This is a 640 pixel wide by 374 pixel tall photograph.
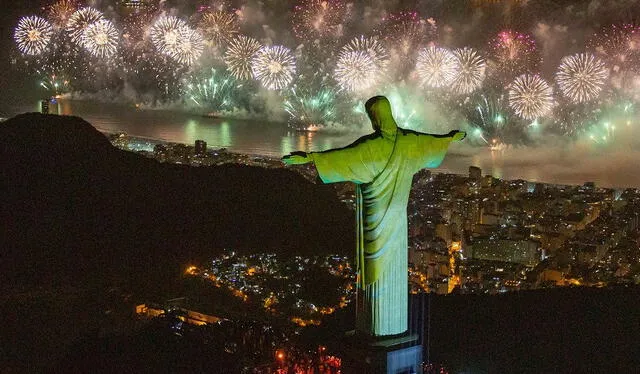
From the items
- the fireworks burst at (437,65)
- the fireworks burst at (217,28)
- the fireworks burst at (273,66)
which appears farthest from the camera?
the fireworks burst at (217,28)

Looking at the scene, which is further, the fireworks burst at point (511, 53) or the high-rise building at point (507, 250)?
the fireworks burst at point (511, 53)

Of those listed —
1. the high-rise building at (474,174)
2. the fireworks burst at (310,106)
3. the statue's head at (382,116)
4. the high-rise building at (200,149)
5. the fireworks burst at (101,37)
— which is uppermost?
the fireworks burst at (101,37)

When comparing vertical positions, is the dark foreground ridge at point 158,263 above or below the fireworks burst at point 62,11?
below

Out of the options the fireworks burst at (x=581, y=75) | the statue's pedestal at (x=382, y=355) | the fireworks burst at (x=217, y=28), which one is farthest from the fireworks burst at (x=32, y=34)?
the statue's pedestal at (x=382, y=355)

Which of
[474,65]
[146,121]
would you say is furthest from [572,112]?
[146,121]

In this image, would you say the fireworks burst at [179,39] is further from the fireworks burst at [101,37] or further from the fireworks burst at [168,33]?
the fireworks burst at [101,37]

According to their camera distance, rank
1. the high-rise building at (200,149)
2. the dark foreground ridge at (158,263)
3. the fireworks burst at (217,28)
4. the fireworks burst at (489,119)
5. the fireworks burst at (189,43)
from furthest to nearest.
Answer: the fireworks burst at (217,28), the fireworks burst at (189,43), the fireworks burst at (489,119), the high-rise building at (200,149), the dark foreground ridge at (158,263)

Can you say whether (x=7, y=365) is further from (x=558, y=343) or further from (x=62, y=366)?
(x=558, y=343)

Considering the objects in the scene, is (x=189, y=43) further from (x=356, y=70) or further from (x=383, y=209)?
(x=383, y=209)
